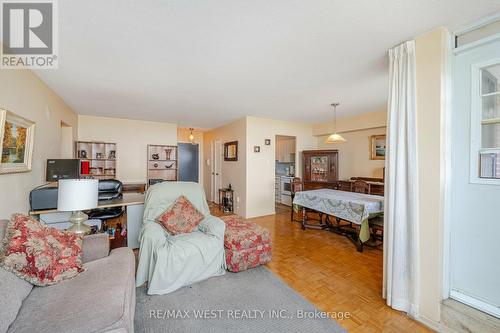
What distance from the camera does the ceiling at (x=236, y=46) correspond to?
1.41 meters

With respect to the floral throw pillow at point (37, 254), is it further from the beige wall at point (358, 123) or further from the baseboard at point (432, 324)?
the beige wall at point (358, 123)

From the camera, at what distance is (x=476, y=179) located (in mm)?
1579

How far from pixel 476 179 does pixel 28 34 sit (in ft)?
12.5

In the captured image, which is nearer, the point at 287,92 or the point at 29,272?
the point at 29,272

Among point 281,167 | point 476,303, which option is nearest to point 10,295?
point 476,303

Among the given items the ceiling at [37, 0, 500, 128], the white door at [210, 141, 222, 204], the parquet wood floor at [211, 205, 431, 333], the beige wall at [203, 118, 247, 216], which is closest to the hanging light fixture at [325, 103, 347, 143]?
the ceiling at [37, 0, 500, 128]

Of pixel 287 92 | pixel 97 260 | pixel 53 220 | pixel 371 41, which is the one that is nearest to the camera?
pixel 97 260

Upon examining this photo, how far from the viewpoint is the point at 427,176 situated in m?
1.61

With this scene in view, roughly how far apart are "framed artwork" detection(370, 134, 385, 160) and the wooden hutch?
772 mm

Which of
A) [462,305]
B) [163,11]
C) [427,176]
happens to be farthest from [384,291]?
[163,11]

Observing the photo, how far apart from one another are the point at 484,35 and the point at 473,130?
2.36 feet

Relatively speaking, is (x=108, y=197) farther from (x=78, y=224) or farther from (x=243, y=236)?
(x=243, y=236)

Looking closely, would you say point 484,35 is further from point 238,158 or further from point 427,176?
point 238,158

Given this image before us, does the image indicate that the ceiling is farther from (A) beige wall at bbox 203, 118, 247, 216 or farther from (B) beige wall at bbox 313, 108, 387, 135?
(A) beige wall at bbox 203, 118, 247, 216
